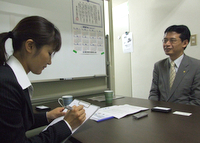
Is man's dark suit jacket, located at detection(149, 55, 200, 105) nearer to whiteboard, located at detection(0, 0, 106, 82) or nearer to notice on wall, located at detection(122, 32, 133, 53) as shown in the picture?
whiteboard, located at detection(0, 0, 106, 82)

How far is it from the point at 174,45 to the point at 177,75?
0.34m

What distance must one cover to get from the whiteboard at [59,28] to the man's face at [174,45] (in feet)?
2.79

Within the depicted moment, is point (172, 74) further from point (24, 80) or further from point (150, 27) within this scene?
point (24, 80)

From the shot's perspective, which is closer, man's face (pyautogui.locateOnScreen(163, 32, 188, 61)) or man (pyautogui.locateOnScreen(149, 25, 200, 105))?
man (pyautogui.locateOnScreen(149, 25, 200, 105))

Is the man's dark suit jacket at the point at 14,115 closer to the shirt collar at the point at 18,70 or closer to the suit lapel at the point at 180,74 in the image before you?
the shirt collar at the point at 18,70

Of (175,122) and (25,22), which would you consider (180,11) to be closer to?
(175,122)

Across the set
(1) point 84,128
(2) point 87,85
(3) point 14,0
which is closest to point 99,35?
(2) point 87,85

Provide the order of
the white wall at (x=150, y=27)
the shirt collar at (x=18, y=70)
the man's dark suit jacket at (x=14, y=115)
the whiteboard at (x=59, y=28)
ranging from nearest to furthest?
the man's dark suit jacket at (x=14, y=115) < the shirt collar at (x=18, y=70) < the whiteboard at (x=59, y=28) < the white wall at (x=150, y=27)

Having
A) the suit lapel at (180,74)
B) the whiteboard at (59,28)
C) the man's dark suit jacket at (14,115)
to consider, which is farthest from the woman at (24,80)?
the suit lapel at (180,74)

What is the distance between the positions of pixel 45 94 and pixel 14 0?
3.06 feet

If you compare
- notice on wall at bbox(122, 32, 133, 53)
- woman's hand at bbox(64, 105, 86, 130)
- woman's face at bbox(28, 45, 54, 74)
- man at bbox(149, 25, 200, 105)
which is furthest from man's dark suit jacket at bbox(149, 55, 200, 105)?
notice on wall at bbox(122, 32, 133, 53)

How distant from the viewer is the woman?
0.55m

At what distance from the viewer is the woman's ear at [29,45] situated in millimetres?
691

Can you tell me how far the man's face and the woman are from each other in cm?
130
